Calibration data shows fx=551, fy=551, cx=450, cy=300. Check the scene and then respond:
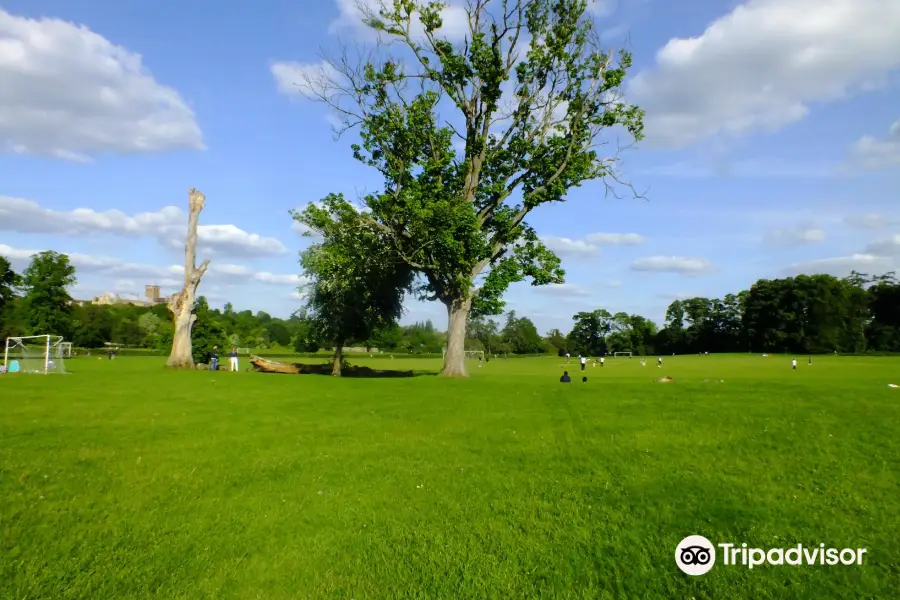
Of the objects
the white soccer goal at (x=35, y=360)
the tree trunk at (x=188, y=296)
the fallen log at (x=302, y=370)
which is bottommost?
the fallen log at (x=302, y=370)

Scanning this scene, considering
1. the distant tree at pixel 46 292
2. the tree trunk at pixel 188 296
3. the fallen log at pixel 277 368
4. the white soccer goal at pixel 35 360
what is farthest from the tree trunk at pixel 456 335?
the distant tree at pixel 46 292

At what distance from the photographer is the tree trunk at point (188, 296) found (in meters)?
42.2

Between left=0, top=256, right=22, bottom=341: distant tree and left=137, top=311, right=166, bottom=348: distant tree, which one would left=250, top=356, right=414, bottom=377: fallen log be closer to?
left=0, top=256, right=22, bottom=341: distant tree

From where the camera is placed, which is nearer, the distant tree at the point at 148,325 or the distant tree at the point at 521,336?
the distant tree at the point at 148,325

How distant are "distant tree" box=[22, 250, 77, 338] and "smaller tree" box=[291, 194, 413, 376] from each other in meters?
65.3

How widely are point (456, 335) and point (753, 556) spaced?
26.5 metres

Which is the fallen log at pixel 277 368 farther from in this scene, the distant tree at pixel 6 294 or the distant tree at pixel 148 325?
the distant tree at pixel 148 325

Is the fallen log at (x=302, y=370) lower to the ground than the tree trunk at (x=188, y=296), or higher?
lower

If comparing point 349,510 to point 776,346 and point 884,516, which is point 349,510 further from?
point 776,346

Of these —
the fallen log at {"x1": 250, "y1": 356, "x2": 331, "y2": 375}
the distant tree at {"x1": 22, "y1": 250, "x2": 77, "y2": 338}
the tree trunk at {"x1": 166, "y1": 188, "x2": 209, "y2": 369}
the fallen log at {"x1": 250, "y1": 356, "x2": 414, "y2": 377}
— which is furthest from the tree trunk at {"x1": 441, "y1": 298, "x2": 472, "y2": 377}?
the distant tree at {"x1": 22, "y1": 250, "x2": 77, "y2": 338}

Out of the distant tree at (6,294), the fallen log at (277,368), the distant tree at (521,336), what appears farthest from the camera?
the distant tree at (521,336)

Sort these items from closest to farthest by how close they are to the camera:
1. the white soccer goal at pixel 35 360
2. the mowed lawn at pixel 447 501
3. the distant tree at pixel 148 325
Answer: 1. the mowed lawn at pixel 447 501
2. the white soccer goal at pixel 35 360
3. the distant tree at pixel 148 325

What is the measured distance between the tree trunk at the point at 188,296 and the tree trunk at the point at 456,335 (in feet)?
70.2

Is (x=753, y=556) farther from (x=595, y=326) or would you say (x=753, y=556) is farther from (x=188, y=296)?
(x=595, y=326)
